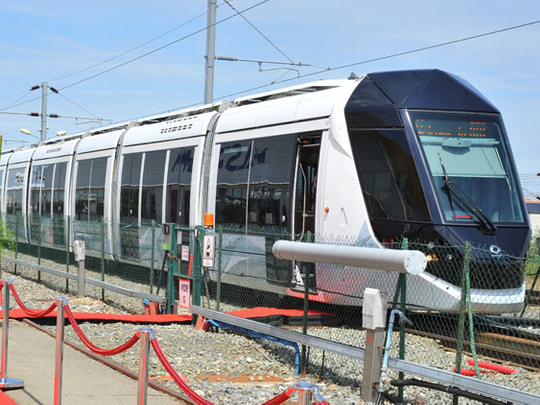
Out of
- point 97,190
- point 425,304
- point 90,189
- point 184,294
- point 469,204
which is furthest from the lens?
point 90,189

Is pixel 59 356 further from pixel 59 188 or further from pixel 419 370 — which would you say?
pixel 59 188

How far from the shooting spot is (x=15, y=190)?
3117 cm

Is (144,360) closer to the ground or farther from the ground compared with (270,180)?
closer to the ground

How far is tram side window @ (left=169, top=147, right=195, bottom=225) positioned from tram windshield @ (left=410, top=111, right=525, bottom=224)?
6.19 meters

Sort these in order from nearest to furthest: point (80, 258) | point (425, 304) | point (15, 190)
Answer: point (425, 304)
point (80, 258)
point (15, 190)

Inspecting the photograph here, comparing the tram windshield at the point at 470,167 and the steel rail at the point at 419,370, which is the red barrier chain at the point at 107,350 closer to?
the steel rail at the point at 419,370

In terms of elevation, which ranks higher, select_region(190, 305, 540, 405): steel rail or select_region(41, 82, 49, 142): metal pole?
select_region(41, 82, 49, 142): metal pole

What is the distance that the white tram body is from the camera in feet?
37.1

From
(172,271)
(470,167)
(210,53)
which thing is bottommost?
(172,271)

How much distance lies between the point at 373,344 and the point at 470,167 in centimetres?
446

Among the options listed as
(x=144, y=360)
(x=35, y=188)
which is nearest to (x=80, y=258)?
(x=144, y=360)

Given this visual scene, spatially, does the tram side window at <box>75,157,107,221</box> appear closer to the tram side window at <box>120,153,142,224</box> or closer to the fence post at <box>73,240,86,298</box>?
the tram side window at <box>120,153,142,224</box>

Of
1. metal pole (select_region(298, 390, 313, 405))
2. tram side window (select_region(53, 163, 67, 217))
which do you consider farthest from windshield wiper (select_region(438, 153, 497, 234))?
tram side window (select_region(53, 163, 67, 217))

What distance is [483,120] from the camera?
40.3 feet
